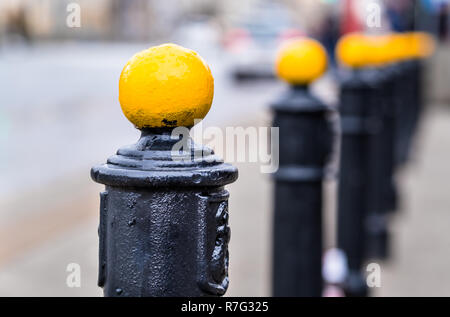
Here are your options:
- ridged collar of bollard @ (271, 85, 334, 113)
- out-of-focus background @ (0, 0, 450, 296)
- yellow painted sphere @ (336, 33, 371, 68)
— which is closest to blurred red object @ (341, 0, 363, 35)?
out-of-focus background @ (0, 0, 450, 296)

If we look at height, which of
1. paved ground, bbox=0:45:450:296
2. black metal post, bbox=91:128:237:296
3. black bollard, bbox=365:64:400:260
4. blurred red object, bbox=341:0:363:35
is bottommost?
paved ground, bbox=0:45:450:296

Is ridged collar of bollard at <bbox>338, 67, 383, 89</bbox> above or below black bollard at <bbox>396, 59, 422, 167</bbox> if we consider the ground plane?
above

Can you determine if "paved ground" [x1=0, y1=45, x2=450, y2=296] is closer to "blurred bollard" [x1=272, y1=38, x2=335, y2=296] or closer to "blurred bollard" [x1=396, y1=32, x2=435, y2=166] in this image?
"blurred bollard" [x1=396, y1=32, x2=435, y2=166]

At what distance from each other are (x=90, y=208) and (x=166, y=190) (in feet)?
16.6

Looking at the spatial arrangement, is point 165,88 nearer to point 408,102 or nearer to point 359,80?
point 359,80

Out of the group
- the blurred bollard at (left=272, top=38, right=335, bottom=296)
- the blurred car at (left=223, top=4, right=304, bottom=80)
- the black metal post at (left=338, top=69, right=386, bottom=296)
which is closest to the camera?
the blurred bollard at (left=272, top=38, right=335, bottom=296)

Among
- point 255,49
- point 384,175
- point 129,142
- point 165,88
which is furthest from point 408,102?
point 255,49

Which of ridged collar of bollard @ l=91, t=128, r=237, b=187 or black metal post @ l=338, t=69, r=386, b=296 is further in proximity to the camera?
black metal post @ l=338, t=69, r=386, b=296

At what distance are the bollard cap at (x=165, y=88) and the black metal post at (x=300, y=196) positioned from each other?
5.25 feet

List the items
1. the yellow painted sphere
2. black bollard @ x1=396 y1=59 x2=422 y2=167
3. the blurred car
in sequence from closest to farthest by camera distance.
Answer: the yellow painted sphere, black bollard @ x1=396 y1=59 x2=422 y2=167, the blurred car

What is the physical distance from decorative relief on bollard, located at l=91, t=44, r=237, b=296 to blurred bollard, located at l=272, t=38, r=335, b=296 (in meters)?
1.53

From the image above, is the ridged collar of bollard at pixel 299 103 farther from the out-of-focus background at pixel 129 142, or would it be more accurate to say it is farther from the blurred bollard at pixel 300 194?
the out-of-focus background at pixel 129 142

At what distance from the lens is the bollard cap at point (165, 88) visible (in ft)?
5.63

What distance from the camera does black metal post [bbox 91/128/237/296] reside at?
1.73m
